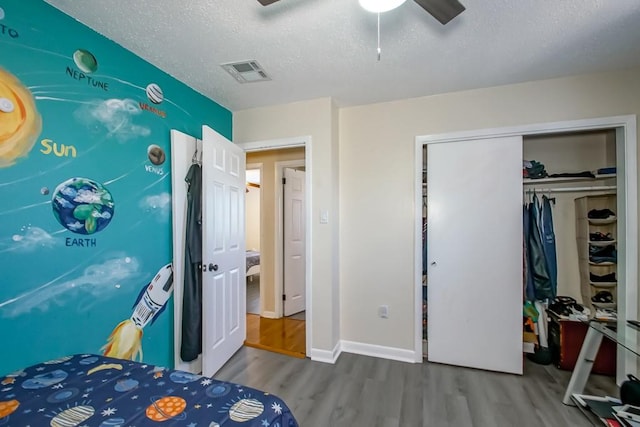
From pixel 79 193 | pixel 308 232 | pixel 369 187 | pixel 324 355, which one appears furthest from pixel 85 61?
pixel 324 355

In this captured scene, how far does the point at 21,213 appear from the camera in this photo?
54.8 inches

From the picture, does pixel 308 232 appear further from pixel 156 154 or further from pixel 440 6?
pixel 440 6

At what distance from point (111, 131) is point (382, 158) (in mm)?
2203

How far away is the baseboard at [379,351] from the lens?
266 centimetres

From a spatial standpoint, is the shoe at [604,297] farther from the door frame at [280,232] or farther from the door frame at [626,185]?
the door frame at [280,232]

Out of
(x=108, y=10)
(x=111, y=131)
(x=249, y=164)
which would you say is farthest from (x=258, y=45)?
Answer: (x=249, y=164)

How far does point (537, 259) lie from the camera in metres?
2.58

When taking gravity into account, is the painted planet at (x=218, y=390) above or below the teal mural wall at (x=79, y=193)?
below

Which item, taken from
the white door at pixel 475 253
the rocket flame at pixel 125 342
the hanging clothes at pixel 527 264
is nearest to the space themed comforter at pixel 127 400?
the rocket flame at pixel 125 342

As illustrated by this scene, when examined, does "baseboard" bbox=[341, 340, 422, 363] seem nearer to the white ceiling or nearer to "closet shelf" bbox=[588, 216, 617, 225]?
"closet shelf" bbox=[588, 216, 617, 225]

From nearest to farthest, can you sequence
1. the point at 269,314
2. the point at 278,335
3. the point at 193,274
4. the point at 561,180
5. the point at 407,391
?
the point at 407,391
the point at 193,274
the point at 561,180
the point at 278,335
the point at 269,314

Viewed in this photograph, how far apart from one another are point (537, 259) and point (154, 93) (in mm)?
3528

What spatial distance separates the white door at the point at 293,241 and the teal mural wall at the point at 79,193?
1.97 metres

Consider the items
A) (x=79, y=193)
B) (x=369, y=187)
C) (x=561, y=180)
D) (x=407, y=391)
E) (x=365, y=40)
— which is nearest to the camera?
(x=79, y=193)
